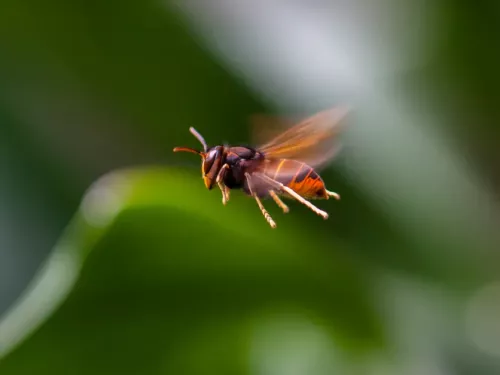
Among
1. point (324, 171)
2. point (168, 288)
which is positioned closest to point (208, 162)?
point (168, 288)

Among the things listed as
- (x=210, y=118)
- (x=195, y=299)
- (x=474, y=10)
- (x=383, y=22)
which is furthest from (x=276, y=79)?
(x=195, y=299)

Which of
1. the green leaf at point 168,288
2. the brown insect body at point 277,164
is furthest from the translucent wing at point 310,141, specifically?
the green leaf at point 168,288

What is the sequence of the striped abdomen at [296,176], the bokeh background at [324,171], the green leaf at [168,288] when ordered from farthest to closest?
1. the bokeh background at [324,171]
2. the green leaf at [168,288]
3. the striped abdomen at [296,176]

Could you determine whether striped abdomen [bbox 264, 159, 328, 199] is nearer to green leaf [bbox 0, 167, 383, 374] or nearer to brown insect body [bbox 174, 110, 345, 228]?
brown insect body [bbox 174, 110, 345, 228]

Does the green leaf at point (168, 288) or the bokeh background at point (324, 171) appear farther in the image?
the bokeh background at point (324, 171)

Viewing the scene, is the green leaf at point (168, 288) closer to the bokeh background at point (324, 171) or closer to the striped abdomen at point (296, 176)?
the bokeh background at point (324, 171)

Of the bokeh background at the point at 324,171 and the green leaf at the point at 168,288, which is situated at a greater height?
the bokeh background at the point at 324,171

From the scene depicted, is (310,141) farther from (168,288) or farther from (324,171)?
(324,171)

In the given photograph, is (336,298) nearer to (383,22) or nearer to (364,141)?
(364,141)
